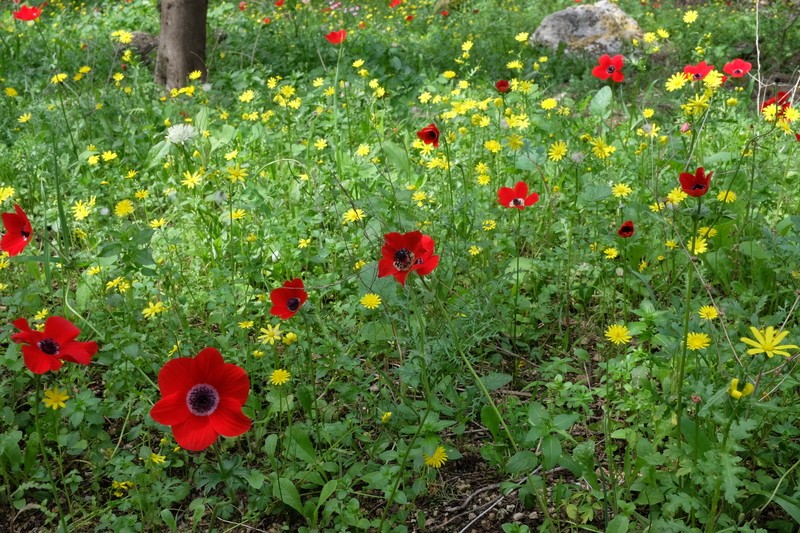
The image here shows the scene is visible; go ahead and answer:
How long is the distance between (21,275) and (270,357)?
1.08 m

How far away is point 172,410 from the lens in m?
1.39

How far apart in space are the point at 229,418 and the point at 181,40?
3.86 metres

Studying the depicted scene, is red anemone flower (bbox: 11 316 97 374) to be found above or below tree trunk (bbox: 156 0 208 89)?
above

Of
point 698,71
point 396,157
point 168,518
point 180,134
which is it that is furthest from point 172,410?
point 698,71

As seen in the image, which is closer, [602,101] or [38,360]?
[38,360]

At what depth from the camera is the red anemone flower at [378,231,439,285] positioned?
1.59 meters

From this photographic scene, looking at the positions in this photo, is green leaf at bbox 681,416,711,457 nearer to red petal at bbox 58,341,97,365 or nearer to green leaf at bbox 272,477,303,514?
green leaf at bbox 272,477,303,514

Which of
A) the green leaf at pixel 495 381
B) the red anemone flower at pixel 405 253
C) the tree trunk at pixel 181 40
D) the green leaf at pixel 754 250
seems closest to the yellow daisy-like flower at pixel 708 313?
the green leaf at pixel 495 381

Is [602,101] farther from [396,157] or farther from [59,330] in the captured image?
[59,330]

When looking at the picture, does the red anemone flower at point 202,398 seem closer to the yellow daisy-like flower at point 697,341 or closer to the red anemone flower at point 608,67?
the yellow daisy-like flower at point 697,341

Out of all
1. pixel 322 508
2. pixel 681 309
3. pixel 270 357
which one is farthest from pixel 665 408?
pixel 270 357

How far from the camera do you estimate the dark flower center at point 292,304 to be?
183cm

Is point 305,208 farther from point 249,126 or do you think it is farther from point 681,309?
point 681,309

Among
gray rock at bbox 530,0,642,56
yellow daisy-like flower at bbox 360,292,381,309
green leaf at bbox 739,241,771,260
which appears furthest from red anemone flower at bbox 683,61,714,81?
→ gray rock at bbox 530,0,642,56
